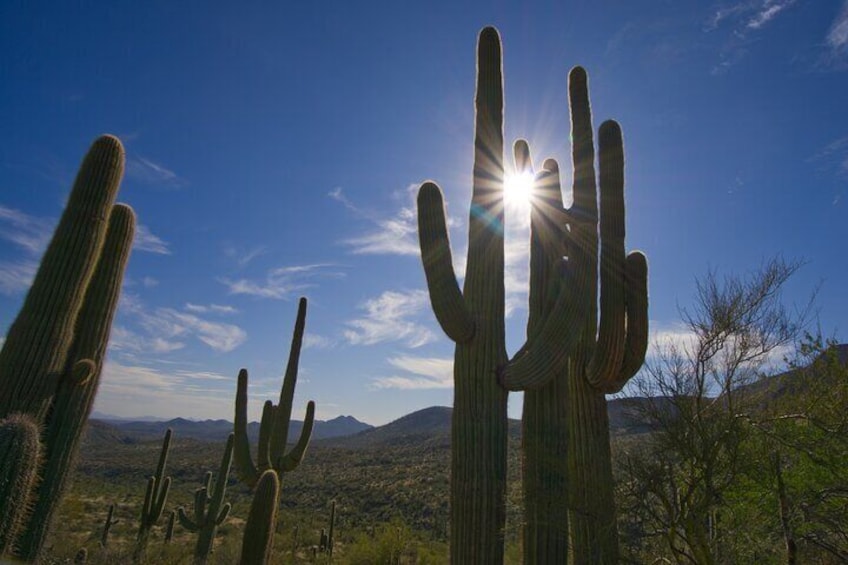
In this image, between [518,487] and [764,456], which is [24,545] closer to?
[518,487]

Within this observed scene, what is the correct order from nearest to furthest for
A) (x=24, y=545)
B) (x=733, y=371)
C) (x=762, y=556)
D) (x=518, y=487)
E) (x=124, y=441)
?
1. (x=24, y=545)
2. (x=762, y=556)
3. (x=518, y=487)
4. (x=733, y=371)
5. (x=124, y=441)

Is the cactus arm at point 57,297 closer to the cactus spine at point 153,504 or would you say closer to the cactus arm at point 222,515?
the cactus arm at point 222,515

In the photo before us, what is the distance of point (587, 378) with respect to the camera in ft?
22.4

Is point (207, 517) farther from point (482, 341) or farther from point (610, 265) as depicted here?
point (610, 265)

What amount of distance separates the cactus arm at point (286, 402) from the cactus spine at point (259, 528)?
2.47 metres

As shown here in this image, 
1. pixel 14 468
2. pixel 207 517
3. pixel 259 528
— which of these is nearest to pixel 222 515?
pixel 207 517

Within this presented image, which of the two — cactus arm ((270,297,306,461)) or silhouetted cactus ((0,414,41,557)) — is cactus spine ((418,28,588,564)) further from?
cactus arm ((270,297,306,461))

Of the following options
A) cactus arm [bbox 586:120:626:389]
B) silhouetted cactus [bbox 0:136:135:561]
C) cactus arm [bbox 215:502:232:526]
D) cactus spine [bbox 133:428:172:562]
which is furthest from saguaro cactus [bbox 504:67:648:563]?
cactus spine [bbox 133:428:172:562]

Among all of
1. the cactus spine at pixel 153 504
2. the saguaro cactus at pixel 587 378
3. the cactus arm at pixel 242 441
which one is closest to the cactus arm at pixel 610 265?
the saguaro cactus at pixel 587 378

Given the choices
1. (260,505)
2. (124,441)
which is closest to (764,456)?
(260,505)

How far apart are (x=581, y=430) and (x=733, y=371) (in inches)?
149

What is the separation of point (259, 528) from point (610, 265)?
23.9 ft

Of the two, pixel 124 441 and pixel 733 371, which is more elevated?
pixel 733 371

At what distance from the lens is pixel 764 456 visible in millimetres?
7434
